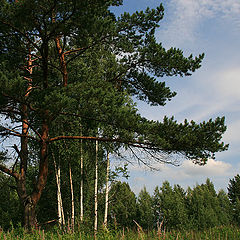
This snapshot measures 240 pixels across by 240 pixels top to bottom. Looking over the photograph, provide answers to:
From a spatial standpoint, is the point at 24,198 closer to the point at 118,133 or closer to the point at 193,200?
the point at 118,133

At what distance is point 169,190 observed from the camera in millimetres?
33531

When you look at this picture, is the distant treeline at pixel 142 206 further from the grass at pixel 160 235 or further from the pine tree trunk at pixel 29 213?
the grass at pixel 160 235

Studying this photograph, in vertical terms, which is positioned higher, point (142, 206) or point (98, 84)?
point (98, 84)

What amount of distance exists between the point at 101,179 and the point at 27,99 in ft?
31.4

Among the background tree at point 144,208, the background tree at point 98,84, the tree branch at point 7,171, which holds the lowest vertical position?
the background tree at point 144,208

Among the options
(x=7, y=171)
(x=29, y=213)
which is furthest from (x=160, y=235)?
(x=7, y=171)

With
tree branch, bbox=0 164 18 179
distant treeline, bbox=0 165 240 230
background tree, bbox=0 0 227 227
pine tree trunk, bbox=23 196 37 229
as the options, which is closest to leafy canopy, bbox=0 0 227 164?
background tree, bbox=0 0 227 227

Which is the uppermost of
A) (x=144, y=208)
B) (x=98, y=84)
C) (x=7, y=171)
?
(x=98, y=84)

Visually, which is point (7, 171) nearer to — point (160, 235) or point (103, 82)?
point (103, 82)

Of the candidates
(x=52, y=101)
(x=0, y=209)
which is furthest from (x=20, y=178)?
(x=0, y=209)

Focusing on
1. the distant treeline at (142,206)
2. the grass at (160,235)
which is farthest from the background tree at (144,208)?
the grass at (160,235)

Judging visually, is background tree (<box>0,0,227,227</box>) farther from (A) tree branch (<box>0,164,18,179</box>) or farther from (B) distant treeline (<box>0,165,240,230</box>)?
(B) distant treeline (<box>0,165,240,230</box>)

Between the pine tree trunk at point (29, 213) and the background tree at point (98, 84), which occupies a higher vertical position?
the background tree at point (98, 84)

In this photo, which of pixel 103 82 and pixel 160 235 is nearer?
pixel 160 235
